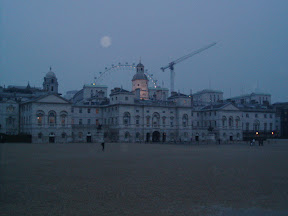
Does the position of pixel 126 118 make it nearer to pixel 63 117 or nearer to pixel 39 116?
pixel 63 117

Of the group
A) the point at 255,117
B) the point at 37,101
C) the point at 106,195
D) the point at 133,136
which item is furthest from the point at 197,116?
the point at 106,195

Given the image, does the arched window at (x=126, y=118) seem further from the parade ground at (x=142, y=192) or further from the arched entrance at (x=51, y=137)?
the parade ground at (x=142, y=192)

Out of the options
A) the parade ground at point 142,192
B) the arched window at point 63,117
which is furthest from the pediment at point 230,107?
the parade ground at point 142,192

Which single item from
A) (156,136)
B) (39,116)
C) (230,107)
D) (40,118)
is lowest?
(156,136)

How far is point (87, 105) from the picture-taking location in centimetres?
9156

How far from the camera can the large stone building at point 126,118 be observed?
7988cm

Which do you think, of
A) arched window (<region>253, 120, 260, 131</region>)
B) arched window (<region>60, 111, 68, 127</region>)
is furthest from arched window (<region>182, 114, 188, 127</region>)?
arched window (<region>60, 111, 68, 127</region>)

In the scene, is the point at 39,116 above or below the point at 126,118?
above

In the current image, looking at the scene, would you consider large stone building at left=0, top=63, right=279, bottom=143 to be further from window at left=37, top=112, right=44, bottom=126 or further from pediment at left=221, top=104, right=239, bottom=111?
window at left=37, top=112, right=44, bottom=126

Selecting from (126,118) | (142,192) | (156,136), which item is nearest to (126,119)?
(126,118)

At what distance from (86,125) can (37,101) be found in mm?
14172

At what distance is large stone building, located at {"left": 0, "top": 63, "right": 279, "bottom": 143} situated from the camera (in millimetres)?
79875

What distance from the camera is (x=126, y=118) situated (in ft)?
284

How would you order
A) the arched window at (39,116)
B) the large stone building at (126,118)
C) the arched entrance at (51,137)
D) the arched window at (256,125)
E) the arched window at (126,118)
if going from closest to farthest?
the arched window at (39,116)
the arched entrance at (51,137)
the large stone building at (126,118)
the arched window at (126,118)
the arched window at (256,125)
